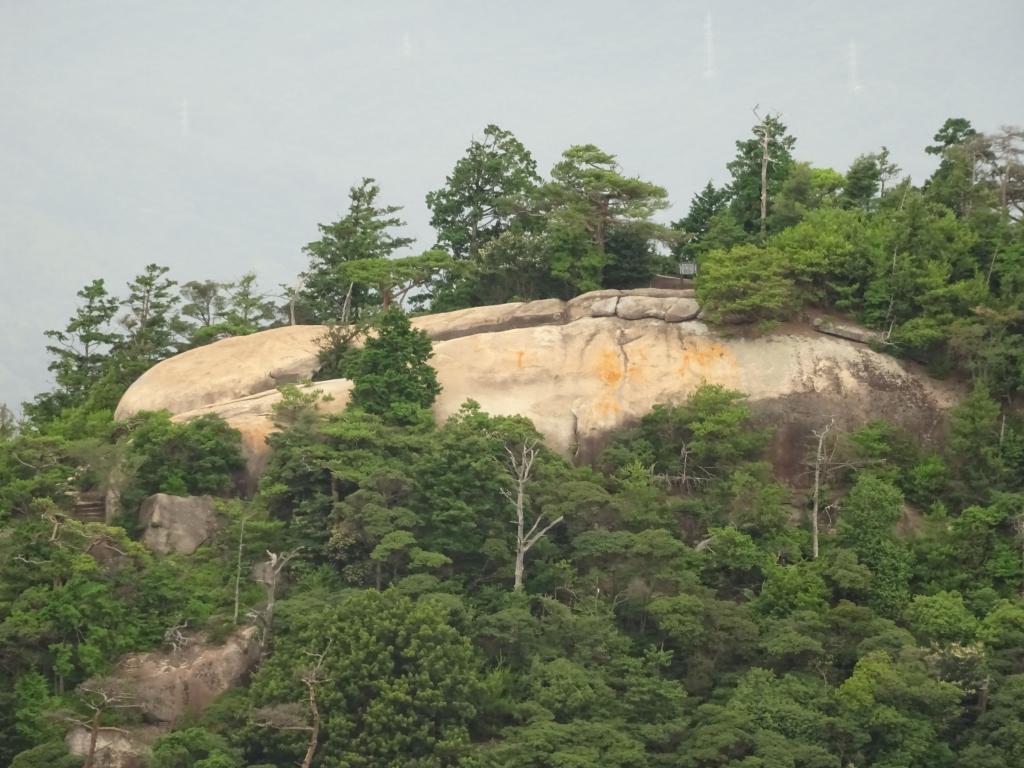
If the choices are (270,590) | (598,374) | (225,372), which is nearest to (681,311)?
(598,374)

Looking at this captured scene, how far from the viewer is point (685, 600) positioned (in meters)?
30.6

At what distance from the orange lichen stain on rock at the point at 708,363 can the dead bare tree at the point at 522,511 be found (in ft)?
16.6

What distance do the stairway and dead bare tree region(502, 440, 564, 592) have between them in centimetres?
826

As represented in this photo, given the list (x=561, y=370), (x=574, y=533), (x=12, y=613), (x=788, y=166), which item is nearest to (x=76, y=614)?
(x=12, y=613)

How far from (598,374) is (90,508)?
11.1 m

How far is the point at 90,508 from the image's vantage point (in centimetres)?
3478

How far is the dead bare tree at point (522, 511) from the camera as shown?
1254 inches

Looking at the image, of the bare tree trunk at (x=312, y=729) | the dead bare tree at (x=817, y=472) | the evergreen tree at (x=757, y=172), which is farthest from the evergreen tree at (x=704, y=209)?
the bare tree trunk at (x=312, y=729)

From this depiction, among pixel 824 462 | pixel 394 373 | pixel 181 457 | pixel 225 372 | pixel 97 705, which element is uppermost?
pixel 225 372

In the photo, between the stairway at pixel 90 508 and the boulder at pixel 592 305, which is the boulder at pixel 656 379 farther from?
the stairway at pixel 90 508

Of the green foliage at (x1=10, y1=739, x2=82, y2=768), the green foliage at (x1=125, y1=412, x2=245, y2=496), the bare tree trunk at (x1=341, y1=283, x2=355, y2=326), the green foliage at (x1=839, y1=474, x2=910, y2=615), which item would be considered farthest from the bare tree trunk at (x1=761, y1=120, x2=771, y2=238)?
the green foliage at (x1=10, y1=739, x2=82, y2=768)

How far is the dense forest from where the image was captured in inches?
1128

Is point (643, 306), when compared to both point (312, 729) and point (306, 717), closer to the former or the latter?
point (306, 717)

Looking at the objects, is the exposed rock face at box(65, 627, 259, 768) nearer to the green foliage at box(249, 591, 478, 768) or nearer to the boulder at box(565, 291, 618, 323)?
the green foliage at box(249, 591, 478, 768)
